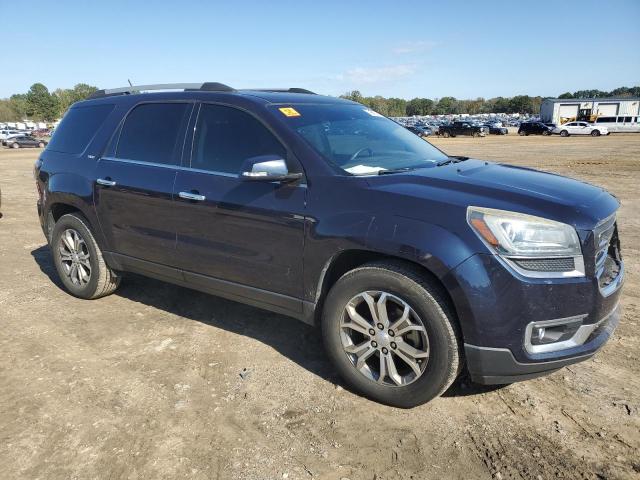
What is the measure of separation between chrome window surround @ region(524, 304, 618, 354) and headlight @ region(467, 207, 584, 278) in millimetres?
243

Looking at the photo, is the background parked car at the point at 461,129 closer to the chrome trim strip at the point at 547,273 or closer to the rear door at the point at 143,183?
the rear door at the point at 143,183

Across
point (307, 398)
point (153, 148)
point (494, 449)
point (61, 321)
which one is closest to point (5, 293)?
point (61, 321)

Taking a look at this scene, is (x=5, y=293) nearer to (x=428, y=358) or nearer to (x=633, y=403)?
(x=428, y=358)

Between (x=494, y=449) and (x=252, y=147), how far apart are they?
7.94 feet

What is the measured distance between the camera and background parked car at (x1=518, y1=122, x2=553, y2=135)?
50.8 meters

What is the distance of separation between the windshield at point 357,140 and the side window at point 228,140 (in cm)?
22

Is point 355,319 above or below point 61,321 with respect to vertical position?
above

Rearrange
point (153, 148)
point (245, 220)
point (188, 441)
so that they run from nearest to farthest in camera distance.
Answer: point (188, 441) < point (245, 220) < point (153, 148)

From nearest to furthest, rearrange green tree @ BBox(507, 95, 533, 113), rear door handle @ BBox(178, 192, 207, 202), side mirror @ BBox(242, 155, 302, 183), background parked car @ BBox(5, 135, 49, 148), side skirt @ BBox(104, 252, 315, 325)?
side mirror @ BBox(242, 155, 302, 183) < side skirt @ BBox(104, 252, 315, 325) < rear door handle @ BBox(178, 192, 207, 202) < background parked car @ BBox(5, 135, 49, 148) < green tree @ BBox(507, 95, 533, 113)

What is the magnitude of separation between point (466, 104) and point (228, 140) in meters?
186

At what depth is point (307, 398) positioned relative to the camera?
3123mm

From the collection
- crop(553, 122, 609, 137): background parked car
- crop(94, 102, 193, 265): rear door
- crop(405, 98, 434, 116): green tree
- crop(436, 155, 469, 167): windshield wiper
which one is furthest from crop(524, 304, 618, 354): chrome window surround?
crop(405, 98, 434, 116): green tree

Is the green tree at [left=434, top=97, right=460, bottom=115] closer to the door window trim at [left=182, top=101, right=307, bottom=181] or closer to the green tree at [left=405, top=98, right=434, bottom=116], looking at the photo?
the green tree at [left=405, top=98, right=434, bottom=116]

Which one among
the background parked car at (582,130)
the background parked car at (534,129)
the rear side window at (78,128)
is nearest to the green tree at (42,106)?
the background parked car at (534,129)
